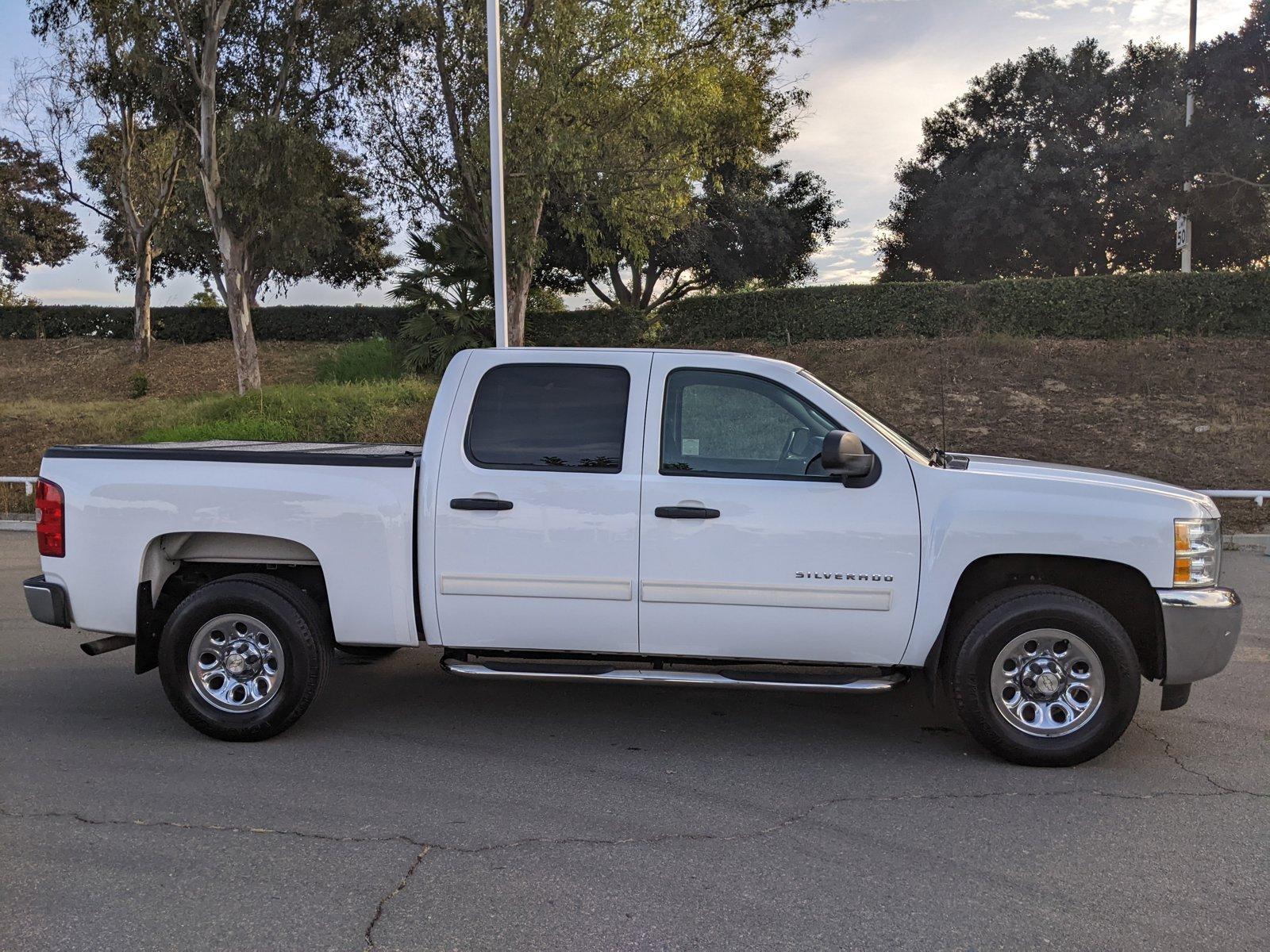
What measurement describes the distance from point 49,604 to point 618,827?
3.31m

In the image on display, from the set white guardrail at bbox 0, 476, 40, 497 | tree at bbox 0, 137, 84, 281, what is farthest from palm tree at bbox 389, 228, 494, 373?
tree at bbox 0, 137, 84, 281

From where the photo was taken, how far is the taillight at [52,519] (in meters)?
5.65

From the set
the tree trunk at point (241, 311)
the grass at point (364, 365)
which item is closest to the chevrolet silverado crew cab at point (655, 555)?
the grass at point (364, 365)

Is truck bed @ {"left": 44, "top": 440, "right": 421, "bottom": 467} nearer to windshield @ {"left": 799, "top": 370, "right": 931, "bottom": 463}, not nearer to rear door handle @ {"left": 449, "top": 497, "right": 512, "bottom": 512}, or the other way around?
rear door handle @ {"left": 449, "top": 497, "right": 512, "bottom": 512}

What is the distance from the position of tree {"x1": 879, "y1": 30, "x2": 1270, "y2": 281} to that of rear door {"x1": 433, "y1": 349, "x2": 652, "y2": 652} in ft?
112

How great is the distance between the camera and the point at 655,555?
5.28 m

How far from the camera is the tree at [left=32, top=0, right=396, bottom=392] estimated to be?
75.3 ft

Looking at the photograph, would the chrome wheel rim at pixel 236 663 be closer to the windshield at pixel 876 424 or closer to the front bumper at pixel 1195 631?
the windshield at pixel 876 424

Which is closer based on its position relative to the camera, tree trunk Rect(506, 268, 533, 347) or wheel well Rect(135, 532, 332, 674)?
wheel well Rect(135, 532, 332, 674)

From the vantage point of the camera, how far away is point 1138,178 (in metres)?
35.7

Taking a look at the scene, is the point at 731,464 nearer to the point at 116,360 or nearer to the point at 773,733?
the point at 773,733

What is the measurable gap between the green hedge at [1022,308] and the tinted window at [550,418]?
1915 centimetres

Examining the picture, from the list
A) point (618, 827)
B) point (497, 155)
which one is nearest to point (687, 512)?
point (618, 827)

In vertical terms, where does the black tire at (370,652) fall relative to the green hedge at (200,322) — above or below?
below
